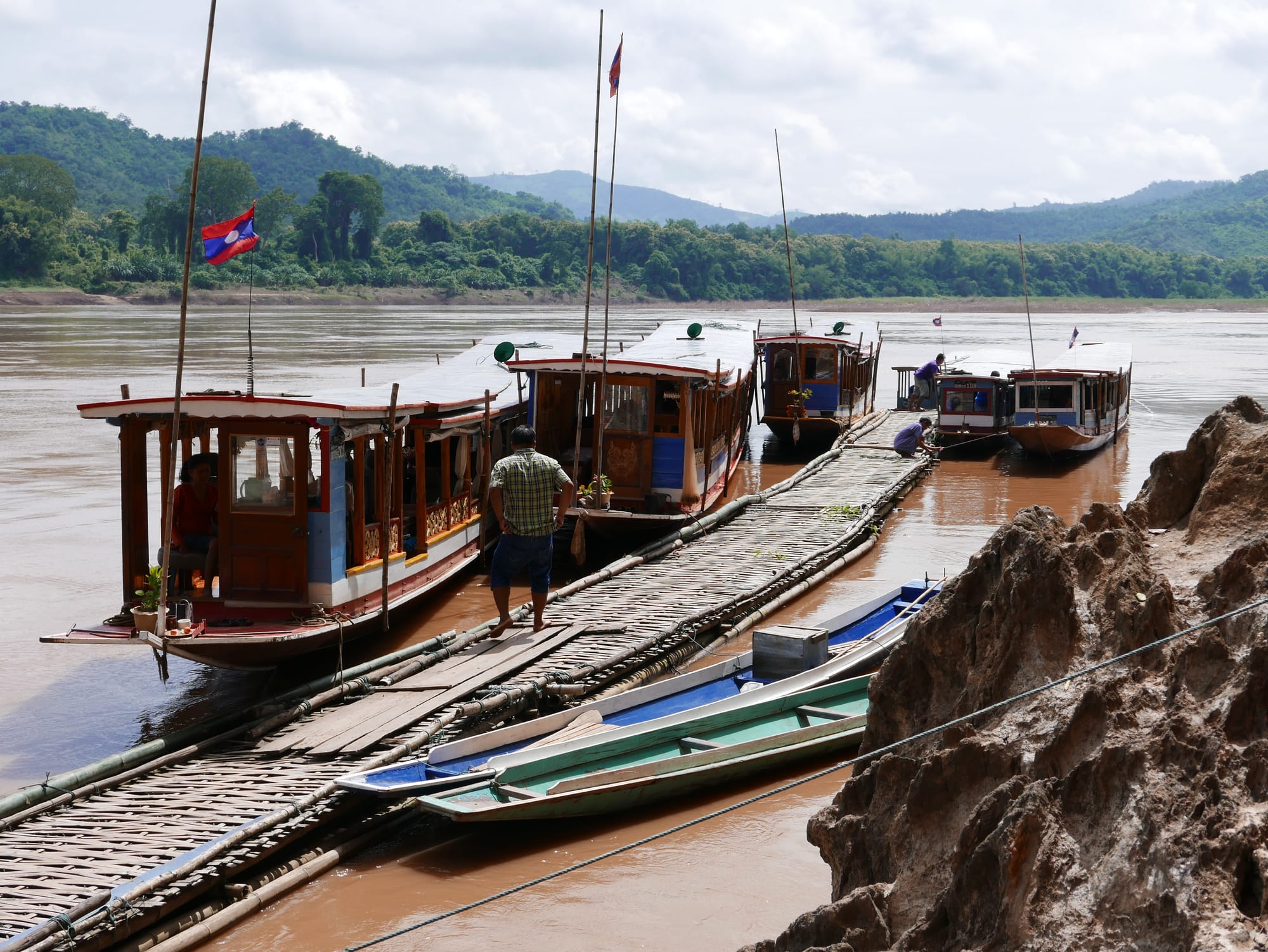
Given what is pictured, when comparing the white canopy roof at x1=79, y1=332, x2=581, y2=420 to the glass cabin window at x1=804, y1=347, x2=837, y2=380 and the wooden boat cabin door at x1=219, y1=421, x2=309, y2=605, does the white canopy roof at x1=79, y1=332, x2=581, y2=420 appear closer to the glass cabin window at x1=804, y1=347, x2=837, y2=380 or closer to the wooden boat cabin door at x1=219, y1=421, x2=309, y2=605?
the wooden boat cabin door at x1=219, y1=421, x2=309, y2=605

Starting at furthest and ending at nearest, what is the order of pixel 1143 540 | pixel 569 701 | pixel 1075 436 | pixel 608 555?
pixel 1075 436 → pixel 608 555 → pixel 569 701 → pixel 1143 540

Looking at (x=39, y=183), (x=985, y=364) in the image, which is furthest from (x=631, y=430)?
(x=39, y=183)

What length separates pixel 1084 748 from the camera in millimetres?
3705

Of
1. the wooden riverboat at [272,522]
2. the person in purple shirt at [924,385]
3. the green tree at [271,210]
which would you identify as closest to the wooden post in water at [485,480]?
the wooden riverboat at [272,522]

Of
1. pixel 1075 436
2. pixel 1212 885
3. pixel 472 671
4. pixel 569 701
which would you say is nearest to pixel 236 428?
pixel 472 671

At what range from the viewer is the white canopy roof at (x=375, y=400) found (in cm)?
924

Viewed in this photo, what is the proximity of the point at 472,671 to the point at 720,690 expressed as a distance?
5.84 feet

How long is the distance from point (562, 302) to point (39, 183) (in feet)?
148

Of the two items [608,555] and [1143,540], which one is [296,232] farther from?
[1143,540]

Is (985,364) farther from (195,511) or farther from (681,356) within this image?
(195,511)

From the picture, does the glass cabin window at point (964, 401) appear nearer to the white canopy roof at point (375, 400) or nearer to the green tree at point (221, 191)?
the white canopy roof at point (375, 400)

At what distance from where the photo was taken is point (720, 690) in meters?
9.12

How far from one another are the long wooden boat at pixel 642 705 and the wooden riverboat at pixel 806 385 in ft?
46.7

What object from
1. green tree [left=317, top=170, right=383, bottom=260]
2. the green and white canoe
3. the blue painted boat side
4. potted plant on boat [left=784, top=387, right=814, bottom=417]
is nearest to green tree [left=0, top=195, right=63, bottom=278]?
green tree [left=317, top=170, right=383, bottom=260]
